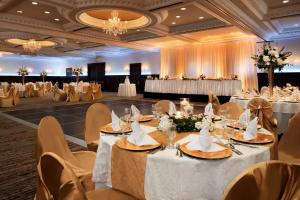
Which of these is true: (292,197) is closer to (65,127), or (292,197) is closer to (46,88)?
(65,127)

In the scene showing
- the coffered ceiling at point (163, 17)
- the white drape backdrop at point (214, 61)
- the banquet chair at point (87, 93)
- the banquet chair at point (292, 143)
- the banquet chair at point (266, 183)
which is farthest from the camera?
the banquet chair at point (87, 93)

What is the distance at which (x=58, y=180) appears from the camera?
115 centimetres

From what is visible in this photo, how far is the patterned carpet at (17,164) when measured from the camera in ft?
8.25

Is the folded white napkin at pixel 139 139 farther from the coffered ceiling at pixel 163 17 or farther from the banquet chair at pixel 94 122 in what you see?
the coffered ceiling at pixel 163 17

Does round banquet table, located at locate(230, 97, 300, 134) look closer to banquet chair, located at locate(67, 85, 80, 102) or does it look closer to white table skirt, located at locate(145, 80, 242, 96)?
white table skirt, located at locate(145, 80, 242, 96)

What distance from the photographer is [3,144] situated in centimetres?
434

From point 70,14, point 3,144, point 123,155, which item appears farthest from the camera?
point 70,14

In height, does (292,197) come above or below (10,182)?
above

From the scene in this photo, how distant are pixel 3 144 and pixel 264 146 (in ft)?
15.0

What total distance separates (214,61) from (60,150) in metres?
12.3

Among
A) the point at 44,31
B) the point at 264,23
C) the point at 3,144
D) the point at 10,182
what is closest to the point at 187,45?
the point at 264,23

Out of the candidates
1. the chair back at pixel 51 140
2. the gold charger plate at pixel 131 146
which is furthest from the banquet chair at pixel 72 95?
the gold charger plate at pixel 131 146

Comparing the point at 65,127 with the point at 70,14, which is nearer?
the point at 65,127

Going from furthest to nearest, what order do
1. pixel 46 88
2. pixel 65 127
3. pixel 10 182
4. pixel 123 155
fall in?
1. pixel 46 88
2. pixel 65 127
3. pixel 10 182
4. pixel 123 155
